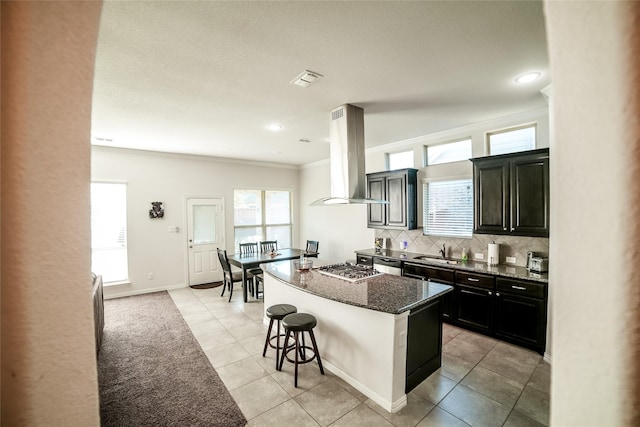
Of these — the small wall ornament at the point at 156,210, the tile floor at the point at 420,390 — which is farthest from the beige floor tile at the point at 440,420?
the small wall ornament at the point at 156,210

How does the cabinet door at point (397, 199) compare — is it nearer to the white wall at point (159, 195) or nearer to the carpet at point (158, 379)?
the carpet at point (158, 379)

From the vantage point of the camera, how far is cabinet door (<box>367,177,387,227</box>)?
4777 mm

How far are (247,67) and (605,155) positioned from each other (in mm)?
2458

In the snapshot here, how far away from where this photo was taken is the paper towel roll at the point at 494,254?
3564 millimetres

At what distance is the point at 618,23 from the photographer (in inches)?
13.9

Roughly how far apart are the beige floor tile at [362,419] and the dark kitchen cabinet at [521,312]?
2041 mm

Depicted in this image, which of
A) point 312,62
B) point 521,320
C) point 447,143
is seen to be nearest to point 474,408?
point 521,320

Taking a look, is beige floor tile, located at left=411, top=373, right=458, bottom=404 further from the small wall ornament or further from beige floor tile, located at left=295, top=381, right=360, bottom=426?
the small wall ornament

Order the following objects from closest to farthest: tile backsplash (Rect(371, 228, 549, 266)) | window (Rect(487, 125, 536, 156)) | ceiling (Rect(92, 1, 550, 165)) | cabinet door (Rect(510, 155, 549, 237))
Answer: ceiling (Rect(92, 1, 550, 165))
cabinet door (Rect(510, 155, 549, 237))
tile backsplash (Rect(371, 228, 549, 266))
window (Rect(487, 125, 536, 156))

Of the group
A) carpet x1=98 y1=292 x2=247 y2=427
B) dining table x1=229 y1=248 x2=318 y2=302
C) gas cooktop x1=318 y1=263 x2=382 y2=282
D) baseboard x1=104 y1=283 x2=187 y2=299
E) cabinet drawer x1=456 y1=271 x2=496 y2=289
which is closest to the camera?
carpet x1=98 y1=292 x2=247 y2=427

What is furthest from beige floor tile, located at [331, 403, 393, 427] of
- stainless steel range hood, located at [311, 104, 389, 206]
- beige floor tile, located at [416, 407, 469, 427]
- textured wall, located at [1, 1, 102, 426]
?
textured wall, located at [1, 1, 102, 426]

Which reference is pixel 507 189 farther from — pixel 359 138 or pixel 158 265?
pixel 158 265

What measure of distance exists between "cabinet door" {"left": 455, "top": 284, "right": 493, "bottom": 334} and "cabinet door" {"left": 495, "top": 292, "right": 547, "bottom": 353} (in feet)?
0.31

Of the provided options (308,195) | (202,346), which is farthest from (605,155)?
(308,195)
